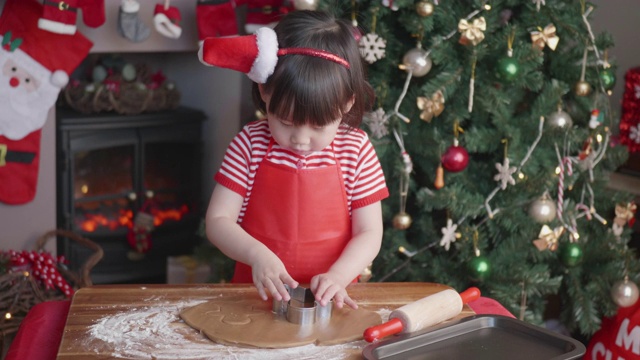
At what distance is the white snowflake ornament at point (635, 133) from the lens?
8.15ft

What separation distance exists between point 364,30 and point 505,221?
2.05ft

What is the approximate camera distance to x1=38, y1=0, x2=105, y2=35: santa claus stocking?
7.54 feet

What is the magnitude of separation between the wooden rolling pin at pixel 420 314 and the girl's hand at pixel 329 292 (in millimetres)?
81

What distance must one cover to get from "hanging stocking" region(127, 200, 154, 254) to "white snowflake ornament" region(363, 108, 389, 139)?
116 cm

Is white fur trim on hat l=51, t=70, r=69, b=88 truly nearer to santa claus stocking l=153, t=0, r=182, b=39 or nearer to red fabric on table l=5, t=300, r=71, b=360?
santa claus stocking l=153, t=0, r=182, b=39

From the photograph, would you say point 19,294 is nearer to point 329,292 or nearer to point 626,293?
point 329,292

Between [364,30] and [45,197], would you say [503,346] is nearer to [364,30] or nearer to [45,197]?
[364,30]

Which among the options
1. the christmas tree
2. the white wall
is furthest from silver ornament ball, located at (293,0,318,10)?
the white wall

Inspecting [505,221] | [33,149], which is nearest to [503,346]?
[505,221]

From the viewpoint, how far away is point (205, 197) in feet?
10.6

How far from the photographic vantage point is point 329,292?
4.19ft

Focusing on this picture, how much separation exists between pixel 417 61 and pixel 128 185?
4.52 ft

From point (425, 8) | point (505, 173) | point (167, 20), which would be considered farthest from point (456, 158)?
point (167, 20)

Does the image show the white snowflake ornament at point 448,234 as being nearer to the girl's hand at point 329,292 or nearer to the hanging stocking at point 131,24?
the girl's hand at point 329,292
